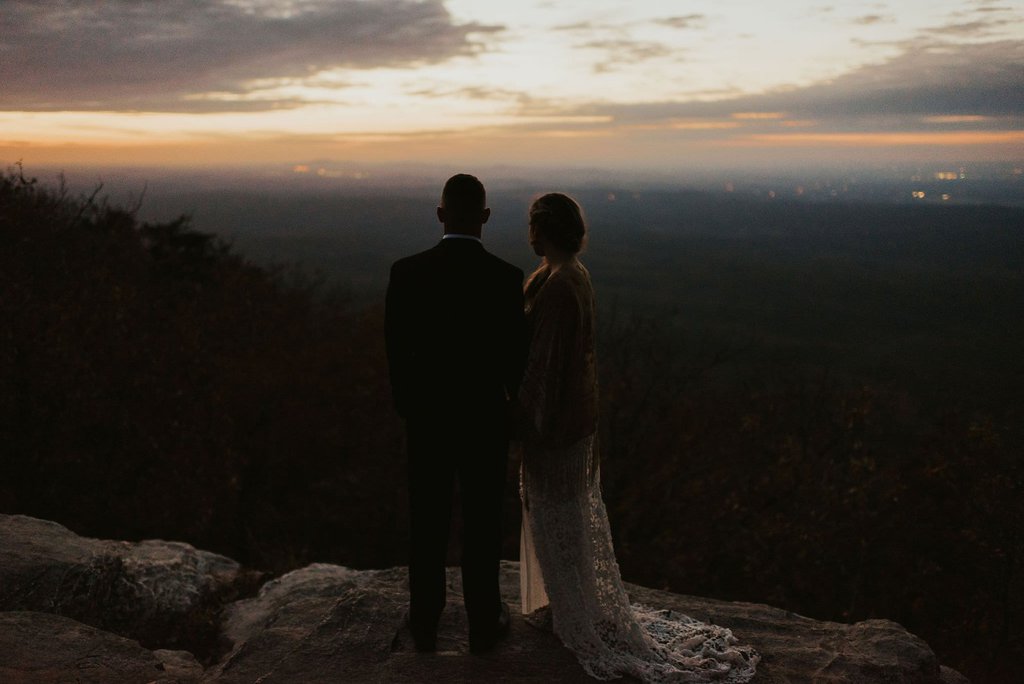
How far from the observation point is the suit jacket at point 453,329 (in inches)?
145

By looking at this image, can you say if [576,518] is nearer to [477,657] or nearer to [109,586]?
[477,657]

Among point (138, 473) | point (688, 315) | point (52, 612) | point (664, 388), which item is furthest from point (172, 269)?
point (688, 315)

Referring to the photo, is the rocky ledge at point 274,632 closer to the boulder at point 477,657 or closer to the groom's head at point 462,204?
the boulder at point 477,657

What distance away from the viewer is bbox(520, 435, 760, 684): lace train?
160 inches

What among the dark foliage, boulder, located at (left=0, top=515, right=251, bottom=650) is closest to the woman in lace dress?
boulder, located at (left=0, top=515, right=251, bottom=650)

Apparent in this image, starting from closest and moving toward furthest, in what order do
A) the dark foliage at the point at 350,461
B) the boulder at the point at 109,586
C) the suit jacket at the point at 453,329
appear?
1. the suit jacket at the point at 453,329
2. the boulder at the point at 109,586
3. the dark foliage at the point at 350,461

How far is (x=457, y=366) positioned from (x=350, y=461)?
1278cm

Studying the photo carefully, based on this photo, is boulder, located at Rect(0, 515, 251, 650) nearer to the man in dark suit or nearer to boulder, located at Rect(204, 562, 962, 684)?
boulder, located at Rect(204, 562, 962, 684)

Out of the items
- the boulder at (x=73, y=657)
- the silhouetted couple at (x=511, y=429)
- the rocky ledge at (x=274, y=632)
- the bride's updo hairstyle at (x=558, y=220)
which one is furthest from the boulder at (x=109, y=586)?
the bride's updo hairstyle at (x=558, y=220)

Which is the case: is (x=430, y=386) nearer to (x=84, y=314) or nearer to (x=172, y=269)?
(x=84, y=314)

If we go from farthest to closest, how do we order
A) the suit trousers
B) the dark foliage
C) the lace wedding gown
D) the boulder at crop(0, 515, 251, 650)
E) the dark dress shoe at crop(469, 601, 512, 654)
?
the dark foliage
the boulder at crop(0, 515, 251, 650)
the dark dress shoe at crop(469, 601, 512, 654)
the lace wedding gown
the suit trousers

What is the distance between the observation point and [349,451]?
15898 millimetres

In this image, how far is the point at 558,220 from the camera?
12.7 feet

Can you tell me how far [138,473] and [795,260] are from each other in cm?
13271
